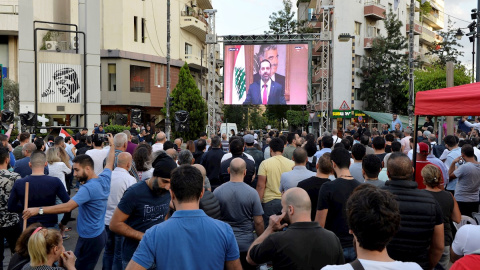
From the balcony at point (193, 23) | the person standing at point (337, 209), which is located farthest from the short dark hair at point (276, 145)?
the balcony at point (193, 23)

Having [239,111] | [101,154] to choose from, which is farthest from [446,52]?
[101,154]

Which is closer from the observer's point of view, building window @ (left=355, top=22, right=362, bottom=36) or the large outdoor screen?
the large outdoor screen

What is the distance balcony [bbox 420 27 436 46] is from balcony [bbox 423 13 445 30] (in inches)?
101

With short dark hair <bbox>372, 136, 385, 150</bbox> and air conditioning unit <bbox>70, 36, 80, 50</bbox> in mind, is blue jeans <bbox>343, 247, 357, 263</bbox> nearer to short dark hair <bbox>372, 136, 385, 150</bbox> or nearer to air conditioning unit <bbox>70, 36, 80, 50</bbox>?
short dark hair <bbox>372, 136, 385, 150</bbox>

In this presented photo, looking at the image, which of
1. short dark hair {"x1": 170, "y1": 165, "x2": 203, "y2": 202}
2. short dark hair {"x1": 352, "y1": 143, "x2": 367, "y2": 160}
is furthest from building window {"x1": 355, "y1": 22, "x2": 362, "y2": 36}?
short dark hair {"x1": 170, "y1": 165, "x2": 203, "y2": 202}

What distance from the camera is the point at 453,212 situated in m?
5.27

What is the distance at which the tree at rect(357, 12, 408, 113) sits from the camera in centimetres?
4581

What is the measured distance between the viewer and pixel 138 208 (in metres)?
4.70

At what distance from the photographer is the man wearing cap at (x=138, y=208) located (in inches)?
A: 181

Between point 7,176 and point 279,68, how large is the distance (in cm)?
2186

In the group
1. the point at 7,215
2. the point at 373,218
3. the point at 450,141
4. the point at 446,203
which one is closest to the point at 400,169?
the point at 446,203

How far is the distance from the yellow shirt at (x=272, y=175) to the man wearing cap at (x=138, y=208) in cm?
254

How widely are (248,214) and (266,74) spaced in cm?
2214

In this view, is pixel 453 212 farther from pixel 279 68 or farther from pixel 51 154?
pixel 279 68
